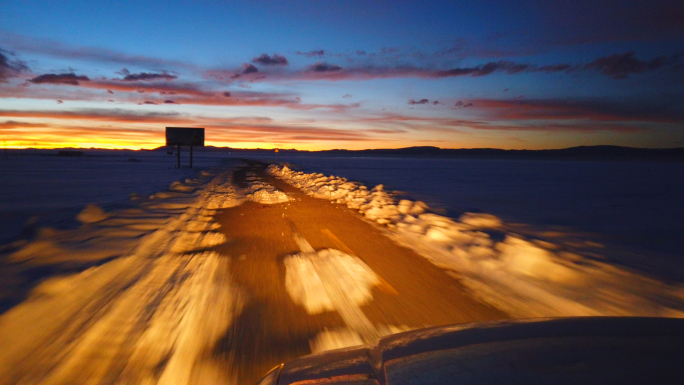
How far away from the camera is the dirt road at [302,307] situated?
2975 millimetres

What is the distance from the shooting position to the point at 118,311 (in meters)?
3.55

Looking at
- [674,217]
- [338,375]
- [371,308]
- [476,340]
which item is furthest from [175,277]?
[674,217]

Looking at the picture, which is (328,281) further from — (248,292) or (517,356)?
(517,356)

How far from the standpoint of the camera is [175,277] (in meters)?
4.59

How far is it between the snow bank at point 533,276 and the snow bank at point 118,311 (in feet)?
10.1

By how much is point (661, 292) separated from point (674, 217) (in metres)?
7.71

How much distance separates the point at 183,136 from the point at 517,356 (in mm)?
39482

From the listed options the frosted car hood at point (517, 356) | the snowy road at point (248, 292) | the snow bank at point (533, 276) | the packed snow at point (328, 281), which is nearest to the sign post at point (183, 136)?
the snowy road at point (248, 292)

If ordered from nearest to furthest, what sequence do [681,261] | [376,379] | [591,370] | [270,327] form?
1. [591,370]
2. [376,379]
3. [270,327]
4. [681,261]

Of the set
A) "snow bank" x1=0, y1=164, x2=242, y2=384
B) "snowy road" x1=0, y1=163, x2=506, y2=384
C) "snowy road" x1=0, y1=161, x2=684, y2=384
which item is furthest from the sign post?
"snow bank" x1=0, y1=164, x2=242, y2=384

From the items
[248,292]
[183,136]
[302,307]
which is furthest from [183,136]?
[302,307]

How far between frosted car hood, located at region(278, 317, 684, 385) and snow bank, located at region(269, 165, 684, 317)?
201 cm

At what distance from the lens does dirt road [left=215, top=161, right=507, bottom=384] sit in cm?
297

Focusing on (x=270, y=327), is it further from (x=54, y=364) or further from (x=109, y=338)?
(x=54, y=364)
